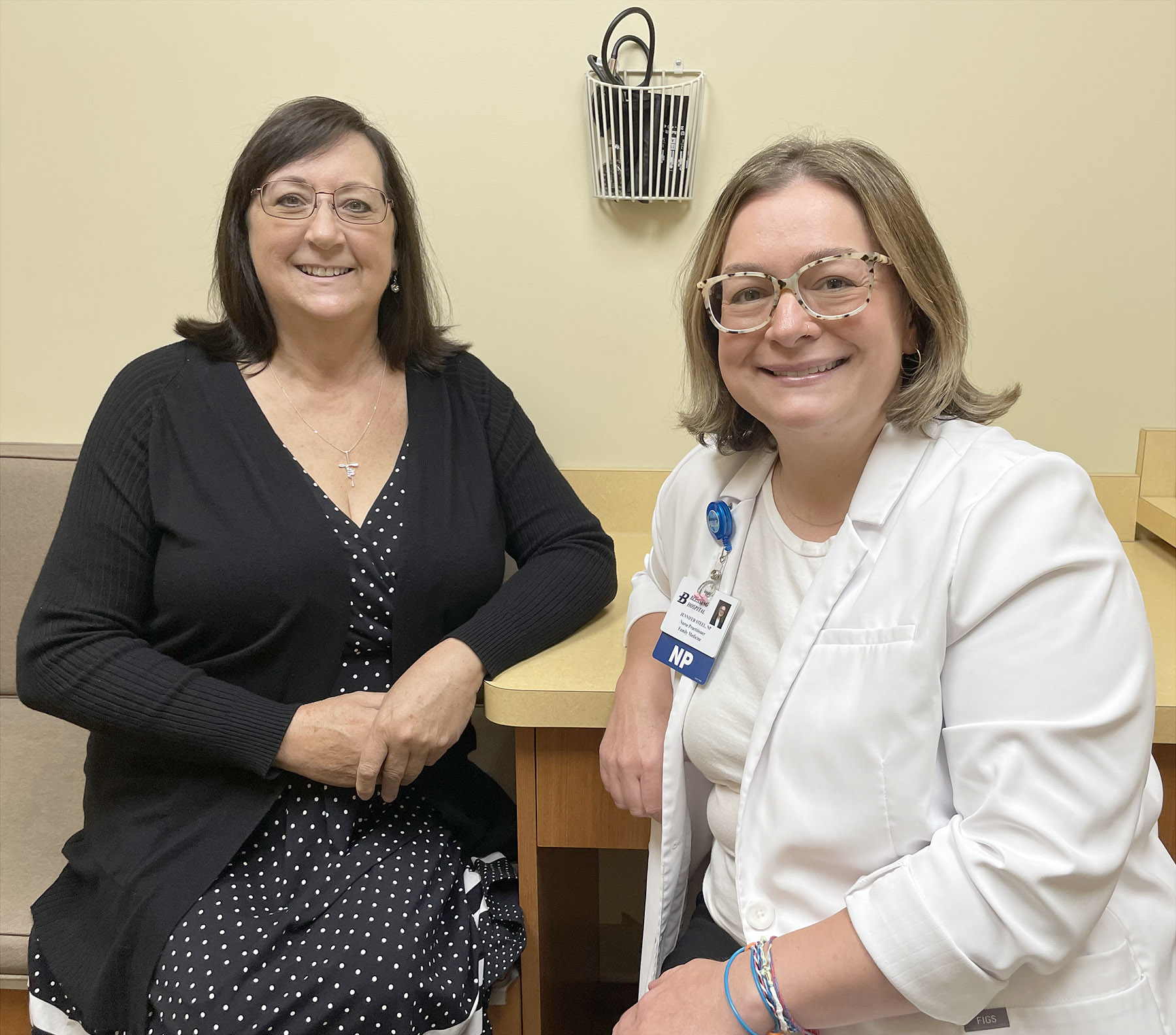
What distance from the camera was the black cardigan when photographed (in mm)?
1319

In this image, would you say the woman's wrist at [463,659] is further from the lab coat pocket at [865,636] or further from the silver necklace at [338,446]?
the lab coat pocket at [865,636]

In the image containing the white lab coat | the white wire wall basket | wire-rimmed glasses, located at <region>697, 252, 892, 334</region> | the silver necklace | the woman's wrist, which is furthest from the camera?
the white wire wall basket

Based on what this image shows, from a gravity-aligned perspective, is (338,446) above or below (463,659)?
above

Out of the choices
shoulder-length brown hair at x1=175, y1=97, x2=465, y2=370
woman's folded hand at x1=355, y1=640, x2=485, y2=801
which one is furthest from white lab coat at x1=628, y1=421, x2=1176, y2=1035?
shoulder-length brown hair at x1=175, y1=97, x2=465, y2=370

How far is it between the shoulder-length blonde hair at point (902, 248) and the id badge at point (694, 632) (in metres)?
0.30

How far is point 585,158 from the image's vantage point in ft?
6.10

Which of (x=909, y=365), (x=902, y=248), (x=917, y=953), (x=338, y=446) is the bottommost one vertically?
(x=917, y=953)

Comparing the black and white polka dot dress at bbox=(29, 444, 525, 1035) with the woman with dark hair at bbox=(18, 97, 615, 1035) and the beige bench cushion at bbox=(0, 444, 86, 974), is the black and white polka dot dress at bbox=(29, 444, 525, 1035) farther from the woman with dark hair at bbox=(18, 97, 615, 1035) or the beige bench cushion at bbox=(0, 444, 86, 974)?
the beige bench cushion at bbox=(0, 444, 86, 974)

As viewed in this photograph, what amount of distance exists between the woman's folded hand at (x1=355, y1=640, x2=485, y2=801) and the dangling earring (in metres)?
0.70

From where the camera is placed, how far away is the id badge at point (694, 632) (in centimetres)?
120

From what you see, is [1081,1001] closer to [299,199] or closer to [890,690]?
[890,690]

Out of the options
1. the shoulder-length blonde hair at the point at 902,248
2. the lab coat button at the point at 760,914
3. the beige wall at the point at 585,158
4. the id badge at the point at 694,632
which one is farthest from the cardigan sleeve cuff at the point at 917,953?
the beige wall at the point at 585,158

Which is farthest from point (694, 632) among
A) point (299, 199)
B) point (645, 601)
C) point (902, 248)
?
point (299, 199)

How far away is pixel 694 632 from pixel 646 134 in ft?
3.22
